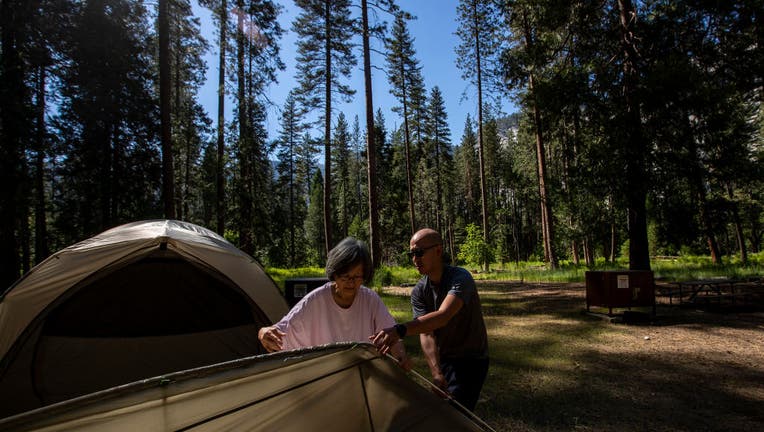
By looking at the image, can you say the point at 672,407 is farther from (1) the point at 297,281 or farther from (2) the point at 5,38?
(2) the point at 5,38

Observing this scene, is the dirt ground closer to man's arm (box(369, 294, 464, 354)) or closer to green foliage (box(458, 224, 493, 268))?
man's arm (box(369, 294, 464, 354))

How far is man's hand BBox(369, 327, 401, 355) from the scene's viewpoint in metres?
1.95

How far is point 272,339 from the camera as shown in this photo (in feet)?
6.77

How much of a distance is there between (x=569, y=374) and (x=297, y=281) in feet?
11.9

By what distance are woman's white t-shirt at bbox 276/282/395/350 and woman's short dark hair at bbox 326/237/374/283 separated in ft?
0.45

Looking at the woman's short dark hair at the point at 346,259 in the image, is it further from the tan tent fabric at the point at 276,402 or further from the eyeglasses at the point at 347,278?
the tan tent fabric at the point at 276,402

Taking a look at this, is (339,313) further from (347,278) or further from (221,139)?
(221,139)

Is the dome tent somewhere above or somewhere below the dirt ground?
above

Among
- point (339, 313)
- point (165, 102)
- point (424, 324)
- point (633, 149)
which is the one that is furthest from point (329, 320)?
point (633, 149)

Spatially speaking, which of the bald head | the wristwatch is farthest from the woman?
the bald head

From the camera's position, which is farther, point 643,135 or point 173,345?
point 643,135

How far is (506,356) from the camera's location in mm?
5613

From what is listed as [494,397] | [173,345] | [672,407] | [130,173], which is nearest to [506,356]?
[494,397]

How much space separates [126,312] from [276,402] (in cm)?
410
